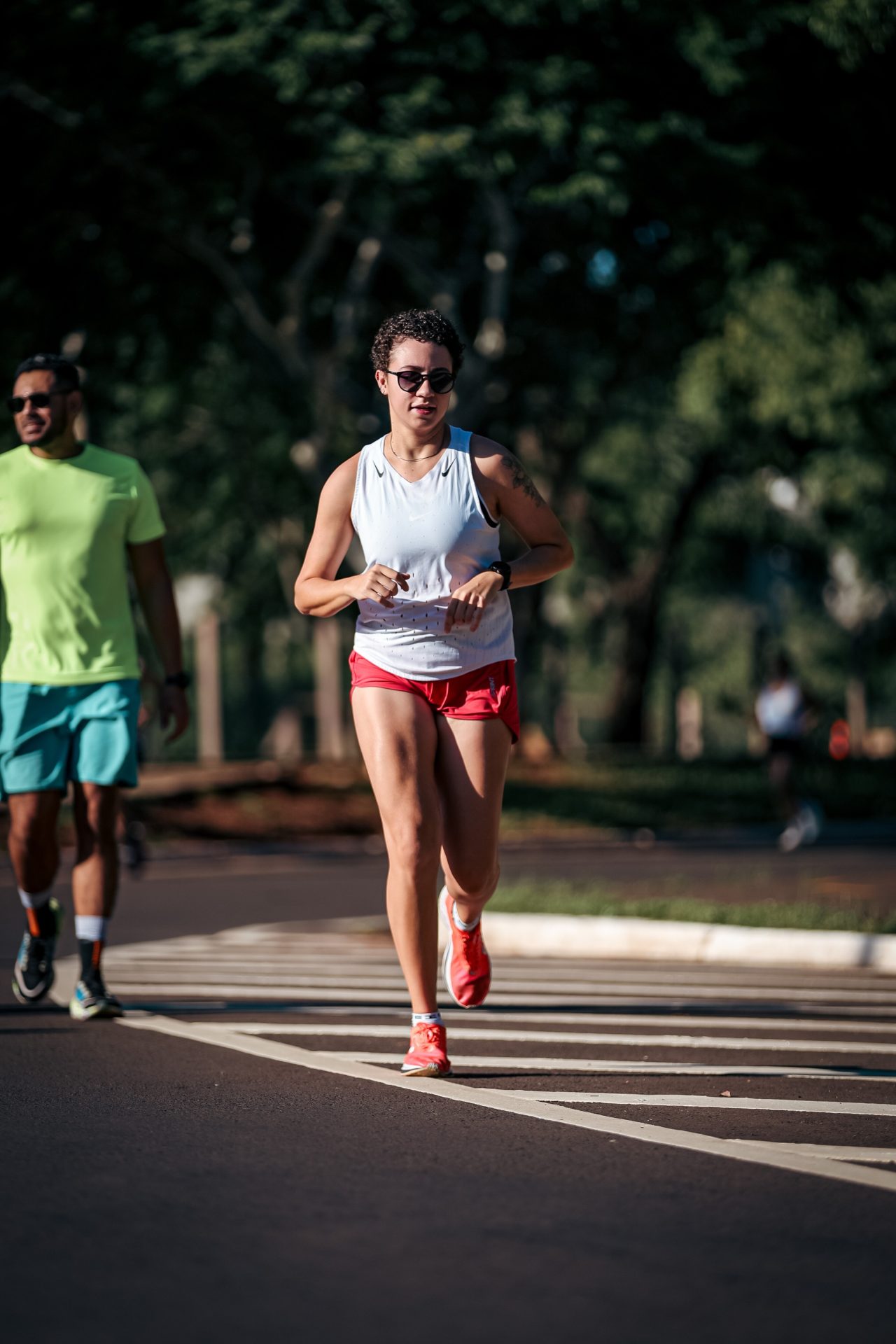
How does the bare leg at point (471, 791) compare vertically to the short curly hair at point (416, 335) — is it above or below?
below

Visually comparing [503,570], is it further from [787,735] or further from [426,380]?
[787,735]

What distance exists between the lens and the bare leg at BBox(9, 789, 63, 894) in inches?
289

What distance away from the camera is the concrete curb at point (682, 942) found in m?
10.0

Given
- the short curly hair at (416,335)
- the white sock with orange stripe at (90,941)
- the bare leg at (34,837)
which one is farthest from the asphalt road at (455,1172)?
the short curly hair at (416,335)

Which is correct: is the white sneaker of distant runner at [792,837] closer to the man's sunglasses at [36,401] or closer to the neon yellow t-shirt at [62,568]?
the neon yellow t-shirt at [62,568]

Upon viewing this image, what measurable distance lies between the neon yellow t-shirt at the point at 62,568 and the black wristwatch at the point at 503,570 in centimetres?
168

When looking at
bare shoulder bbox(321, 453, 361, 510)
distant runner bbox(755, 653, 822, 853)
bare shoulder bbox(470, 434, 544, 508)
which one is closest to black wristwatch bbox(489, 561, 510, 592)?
bare shoulder bbox(470, 434, 544, 508)

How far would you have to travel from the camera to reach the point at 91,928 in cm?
737

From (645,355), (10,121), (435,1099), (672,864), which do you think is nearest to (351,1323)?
(435,1099)

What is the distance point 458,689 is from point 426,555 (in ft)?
1.30

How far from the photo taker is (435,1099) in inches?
219

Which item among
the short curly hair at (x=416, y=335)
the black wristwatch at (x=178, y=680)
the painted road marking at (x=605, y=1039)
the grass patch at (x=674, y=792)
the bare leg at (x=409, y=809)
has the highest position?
the short curly hair at (x=416, y=335)

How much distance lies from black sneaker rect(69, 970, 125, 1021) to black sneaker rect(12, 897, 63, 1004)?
0.12 meters

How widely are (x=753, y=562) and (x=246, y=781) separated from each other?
22.2 metres
